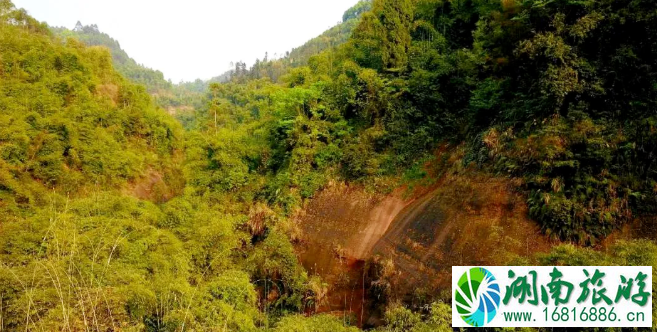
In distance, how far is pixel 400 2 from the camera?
2086 cm

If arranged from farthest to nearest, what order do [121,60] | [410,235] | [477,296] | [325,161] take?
1. [121,60]
2. [325,161]
3. [410,235]
4. [477,296]

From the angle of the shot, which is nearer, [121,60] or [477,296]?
[477,296]

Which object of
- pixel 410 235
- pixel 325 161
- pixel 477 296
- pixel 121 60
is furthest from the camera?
pixel 121 60

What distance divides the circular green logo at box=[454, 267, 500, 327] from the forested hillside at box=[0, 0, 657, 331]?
1.51 ft

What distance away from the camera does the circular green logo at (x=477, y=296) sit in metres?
6.66

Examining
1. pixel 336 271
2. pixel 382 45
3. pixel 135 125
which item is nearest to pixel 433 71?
pixel 382 45

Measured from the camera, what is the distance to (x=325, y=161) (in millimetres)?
19281

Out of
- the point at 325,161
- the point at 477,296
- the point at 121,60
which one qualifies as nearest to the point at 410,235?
the point at 325,161

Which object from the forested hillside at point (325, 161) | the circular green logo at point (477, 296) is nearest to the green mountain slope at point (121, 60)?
the forested hillside at point (325, 161)

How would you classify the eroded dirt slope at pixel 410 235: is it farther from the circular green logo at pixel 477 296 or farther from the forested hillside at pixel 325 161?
the circular green logo at pixel 477 296

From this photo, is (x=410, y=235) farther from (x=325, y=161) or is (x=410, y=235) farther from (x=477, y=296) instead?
(x=477, y=296)

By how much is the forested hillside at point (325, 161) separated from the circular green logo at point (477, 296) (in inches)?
18.1

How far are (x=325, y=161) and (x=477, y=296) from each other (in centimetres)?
1306

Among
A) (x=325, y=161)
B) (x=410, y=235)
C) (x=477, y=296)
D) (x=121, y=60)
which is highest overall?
(x=121, y=60)
